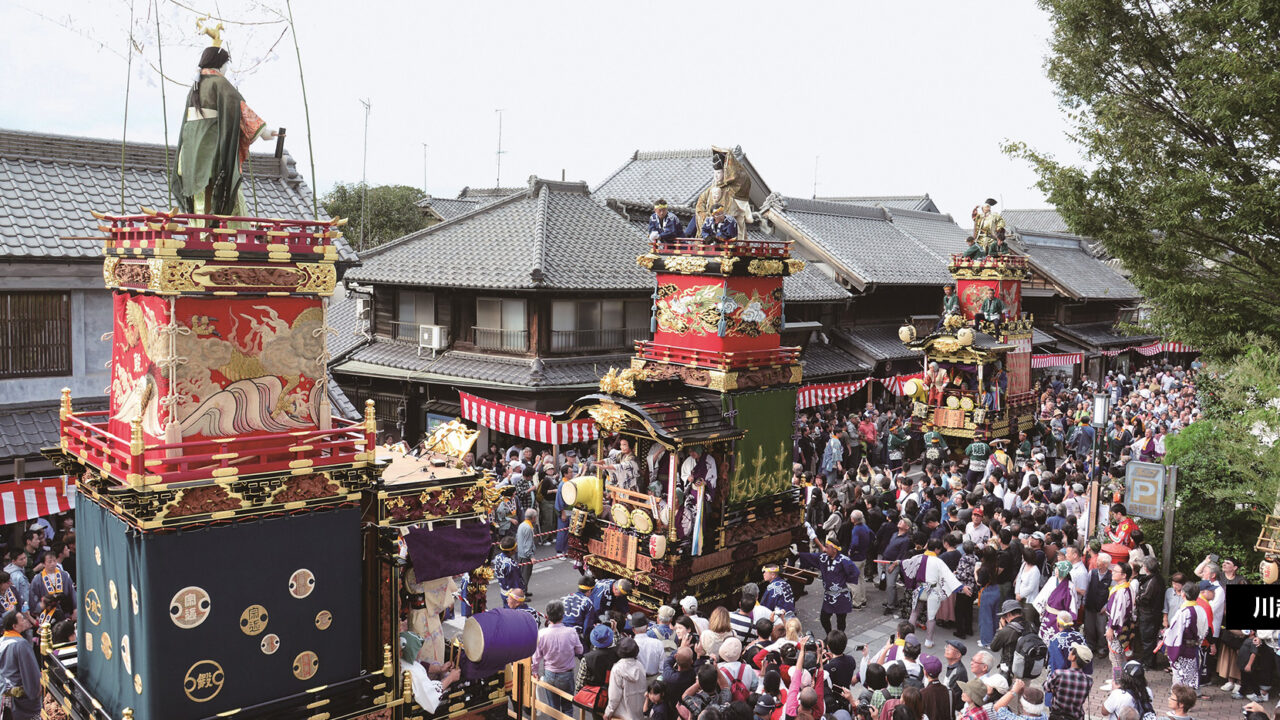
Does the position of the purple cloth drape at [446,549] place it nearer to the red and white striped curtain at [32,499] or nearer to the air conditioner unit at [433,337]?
the red and white striped curtain at [32,499]

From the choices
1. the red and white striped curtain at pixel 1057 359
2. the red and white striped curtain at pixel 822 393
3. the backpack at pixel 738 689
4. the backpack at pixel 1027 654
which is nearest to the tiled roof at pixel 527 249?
the red and white striped curtain at pixel 822 393

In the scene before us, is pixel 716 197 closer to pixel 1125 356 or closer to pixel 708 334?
pixel 708 334

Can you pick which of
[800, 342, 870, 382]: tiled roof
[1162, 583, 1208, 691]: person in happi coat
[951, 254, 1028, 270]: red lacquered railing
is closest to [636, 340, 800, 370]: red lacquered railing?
[1162, 583, 1208, 691]: person in happi coat

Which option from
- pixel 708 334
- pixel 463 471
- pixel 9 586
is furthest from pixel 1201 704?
pixel 9 586

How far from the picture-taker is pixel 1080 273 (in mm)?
51062

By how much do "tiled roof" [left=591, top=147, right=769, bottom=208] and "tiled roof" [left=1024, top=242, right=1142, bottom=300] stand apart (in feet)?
63.1

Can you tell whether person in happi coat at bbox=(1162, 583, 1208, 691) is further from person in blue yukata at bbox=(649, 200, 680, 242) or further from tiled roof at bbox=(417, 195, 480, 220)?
tiled roof at bbox=(417, 195, 480, 220)

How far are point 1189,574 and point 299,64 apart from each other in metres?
16.5

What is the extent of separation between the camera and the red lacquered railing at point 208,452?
25.1 ft

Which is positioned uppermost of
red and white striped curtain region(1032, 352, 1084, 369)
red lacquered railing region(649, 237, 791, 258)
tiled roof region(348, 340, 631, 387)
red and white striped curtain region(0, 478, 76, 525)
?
red lacquered railing region(649, 237, 791, 258)

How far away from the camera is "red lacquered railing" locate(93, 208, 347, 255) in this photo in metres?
7.86

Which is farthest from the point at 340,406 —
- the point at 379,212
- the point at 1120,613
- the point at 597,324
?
the point at 379,212

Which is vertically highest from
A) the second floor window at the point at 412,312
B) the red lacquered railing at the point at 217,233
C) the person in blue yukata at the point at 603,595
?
the red lacquered railing at the point at 217,233

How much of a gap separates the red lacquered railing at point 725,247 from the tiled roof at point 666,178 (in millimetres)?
17935
